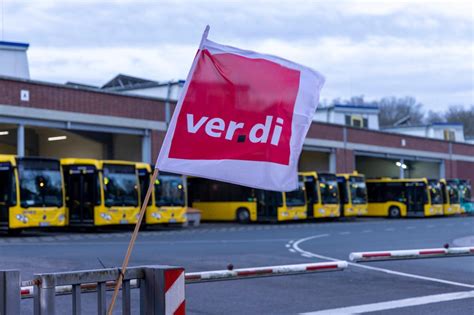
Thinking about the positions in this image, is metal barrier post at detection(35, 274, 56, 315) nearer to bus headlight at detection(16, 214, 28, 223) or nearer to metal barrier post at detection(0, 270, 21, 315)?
metal barrier post at detection(0, 270, 21, 315)

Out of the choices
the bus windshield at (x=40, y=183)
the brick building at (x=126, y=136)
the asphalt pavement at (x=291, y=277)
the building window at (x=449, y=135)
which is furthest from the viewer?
the building window at (x=449, y=135)

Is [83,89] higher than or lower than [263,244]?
higher

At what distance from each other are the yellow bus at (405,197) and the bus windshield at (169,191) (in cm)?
2120

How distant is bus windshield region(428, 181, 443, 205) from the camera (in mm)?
53438

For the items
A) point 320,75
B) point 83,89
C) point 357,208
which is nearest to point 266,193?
point 357,208

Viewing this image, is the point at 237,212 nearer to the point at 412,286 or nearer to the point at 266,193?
the point at 266,193

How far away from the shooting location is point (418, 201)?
174 feet

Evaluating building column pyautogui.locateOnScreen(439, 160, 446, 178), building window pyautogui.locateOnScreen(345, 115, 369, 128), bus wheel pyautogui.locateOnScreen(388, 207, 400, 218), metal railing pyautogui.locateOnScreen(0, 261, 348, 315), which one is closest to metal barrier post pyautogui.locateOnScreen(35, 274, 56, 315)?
metal railing pyautogui.locateOnScreen(0, 261, 348, 315)

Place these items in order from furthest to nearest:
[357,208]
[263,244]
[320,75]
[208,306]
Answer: [357,208] < [263,244] < [208,306] < [320,75]

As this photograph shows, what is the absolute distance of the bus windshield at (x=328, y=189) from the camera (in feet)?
151

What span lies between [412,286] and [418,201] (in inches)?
1589

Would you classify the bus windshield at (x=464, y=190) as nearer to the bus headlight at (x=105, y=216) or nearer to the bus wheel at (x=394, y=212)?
the bus wheel at (x=394, y=212)

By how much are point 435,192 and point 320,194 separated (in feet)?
38.9

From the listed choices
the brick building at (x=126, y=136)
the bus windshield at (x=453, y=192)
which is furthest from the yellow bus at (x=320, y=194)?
the bus windshield at (x=453, y=192)
